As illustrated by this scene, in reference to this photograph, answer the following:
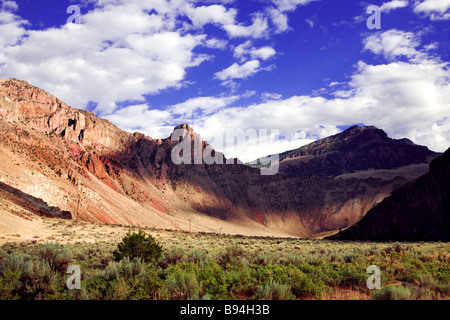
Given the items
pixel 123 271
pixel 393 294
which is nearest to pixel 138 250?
pixel 123 271

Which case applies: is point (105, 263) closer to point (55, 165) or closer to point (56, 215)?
point (56, 215)

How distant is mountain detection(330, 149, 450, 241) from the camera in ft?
180

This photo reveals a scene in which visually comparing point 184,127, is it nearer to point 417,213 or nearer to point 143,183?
point 143,183

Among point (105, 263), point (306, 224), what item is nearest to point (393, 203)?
point (306, 224)

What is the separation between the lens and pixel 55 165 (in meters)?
70.6

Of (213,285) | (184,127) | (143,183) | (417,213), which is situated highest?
(184,127)

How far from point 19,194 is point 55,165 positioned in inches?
863

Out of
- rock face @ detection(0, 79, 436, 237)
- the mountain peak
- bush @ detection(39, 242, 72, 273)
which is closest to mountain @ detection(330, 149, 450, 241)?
rock face @ detection(0, 79, 436, 237)

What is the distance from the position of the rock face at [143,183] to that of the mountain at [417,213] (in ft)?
130

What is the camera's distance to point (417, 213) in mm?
60688

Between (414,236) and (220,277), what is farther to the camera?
(414,236)

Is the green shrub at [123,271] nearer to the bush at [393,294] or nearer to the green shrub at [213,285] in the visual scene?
the green shrub at [213,285]

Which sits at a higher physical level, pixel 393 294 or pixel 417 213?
pixel 417 213

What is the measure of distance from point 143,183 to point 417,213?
7862cm
